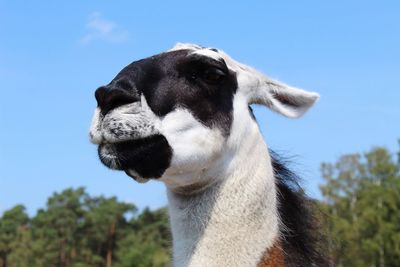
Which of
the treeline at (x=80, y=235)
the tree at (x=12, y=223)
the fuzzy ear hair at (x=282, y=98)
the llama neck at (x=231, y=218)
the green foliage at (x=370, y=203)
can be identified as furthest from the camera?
the tree at (x=12, y=223)

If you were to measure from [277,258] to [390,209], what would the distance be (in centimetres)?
6732

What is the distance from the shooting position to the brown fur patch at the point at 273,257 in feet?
17.8

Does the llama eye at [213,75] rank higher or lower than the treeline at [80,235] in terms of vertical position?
lower

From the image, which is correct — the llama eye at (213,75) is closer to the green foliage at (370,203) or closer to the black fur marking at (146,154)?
the black fur marking at (146,154)

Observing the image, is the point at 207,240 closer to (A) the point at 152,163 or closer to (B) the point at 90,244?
(A) the point at 152,163

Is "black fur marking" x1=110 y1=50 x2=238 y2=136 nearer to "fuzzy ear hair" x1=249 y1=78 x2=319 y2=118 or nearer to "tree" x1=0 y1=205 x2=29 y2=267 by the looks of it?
"fuzzy ear hair" x1=249 y1=78 x2=319 y2=118

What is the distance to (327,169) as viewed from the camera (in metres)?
74.3

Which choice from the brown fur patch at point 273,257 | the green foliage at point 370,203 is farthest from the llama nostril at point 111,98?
the green foliage at point 370,203

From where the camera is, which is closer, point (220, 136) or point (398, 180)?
point (220, 136)

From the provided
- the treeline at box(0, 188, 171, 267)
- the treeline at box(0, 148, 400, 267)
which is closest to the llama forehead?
the treeline at box(0, 148, 400, 267)

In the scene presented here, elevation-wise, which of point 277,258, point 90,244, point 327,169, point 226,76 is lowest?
point 277,258

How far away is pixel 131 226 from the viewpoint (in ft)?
331

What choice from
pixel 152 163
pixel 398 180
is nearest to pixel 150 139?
pixel 152 163

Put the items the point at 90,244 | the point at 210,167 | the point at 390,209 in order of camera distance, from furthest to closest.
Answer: the point at 90,244
the point at 390,209
the point at 210,167
